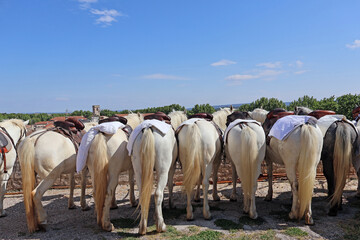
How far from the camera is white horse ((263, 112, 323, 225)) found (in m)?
3.60

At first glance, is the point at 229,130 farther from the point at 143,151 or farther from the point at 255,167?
the point at 143,151

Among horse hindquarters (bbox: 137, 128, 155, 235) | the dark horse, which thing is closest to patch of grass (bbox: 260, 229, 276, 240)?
the dark horse

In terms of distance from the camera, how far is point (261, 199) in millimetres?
5105

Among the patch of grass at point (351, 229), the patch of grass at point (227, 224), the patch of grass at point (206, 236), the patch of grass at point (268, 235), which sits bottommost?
the patch of grass at point (351, 229)

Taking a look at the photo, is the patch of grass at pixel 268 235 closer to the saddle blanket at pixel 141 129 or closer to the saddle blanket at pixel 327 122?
the saddle blanket at pixel 327 122

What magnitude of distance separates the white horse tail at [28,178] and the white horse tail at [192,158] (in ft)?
7.85

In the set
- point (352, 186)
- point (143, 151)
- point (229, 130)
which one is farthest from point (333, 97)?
point (143, 151)

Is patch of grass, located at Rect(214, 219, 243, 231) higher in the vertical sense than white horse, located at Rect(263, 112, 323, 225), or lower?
lower

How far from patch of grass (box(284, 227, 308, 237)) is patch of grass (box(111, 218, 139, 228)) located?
239cm

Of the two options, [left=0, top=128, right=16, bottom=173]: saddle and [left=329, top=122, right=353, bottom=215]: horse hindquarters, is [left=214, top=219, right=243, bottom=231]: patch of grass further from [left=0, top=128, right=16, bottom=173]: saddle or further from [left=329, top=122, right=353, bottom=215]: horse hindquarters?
[left=0, top=128, right=16, bottom=173]: saddle

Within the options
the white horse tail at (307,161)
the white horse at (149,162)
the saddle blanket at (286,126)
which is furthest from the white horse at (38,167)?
the white horse tail at (307,161)

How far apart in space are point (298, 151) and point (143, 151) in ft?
7.95

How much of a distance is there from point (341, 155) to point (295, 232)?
152cm

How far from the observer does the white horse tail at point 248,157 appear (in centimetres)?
380
